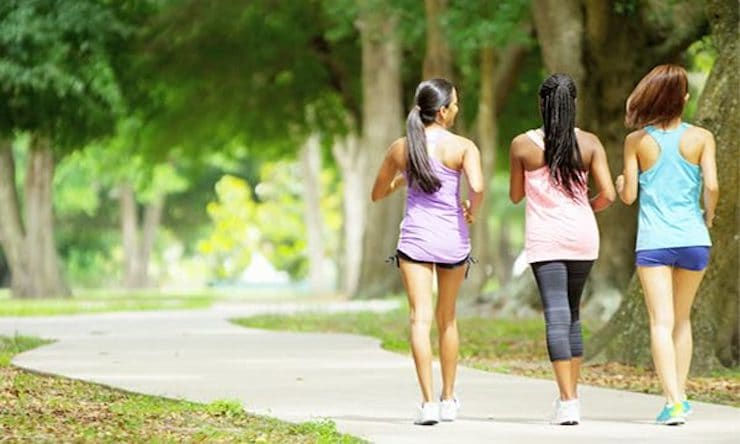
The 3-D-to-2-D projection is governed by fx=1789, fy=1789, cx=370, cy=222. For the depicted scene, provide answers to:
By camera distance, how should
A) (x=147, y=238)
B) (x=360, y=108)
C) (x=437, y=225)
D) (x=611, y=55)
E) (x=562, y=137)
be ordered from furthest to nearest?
(x=147, y=238)
(x=360, y=108)
(x=611, y=55)
(x=437, y=225)
(x=562, y=137)

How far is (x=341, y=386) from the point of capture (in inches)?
485

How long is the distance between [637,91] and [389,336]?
985 cm

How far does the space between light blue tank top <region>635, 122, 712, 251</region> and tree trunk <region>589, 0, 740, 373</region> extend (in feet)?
12.1

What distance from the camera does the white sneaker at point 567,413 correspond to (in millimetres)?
9602

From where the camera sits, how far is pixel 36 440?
8.90 meters

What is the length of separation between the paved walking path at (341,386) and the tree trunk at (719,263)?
149 cm

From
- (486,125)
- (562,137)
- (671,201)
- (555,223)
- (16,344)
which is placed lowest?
(16,344)

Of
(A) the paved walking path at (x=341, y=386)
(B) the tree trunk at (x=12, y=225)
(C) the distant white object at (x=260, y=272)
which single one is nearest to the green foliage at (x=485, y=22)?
(A) the paved walking path at (x=341, y=386)

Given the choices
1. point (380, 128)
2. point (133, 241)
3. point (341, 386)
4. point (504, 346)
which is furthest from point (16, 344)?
point (133, 241)

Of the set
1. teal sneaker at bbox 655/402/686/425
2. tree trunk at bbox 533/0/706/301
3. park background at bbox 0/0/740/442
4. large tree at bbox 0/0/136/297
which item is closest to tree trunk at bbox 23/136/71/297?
park background at bbox 0/0/740/442

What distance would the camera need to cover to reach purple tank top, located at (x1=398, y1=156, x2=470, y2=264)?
9.83 m

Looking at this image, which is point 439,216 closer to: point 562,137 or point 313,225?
point 562,137

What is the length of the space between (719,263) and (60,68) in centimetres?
1807

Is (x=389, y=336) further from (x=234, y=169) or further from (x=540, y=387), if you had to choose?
(x=234, y=169)
